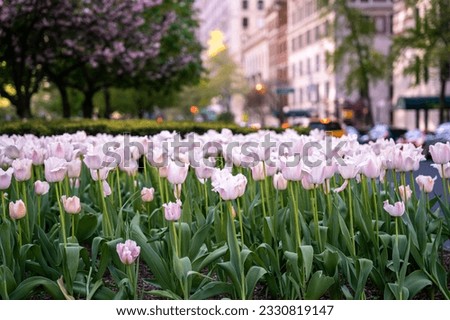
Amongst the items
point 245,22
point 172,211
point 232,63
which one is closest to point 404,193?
point 172,211

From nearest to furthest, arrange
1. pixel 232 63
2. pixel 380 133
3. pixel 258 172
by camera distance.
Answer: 1. pixel 258 172
2. pixel 380 133
3. pixel 232 63

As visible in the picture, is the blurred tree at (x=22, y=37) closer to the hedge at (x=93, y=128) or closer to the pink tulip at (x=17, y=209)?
the hedge at (x=93, y=128)

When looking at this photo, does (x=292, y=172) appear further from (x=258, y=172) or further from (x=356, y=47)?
(x=356, y=47)

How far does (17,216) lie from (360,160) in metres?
2.47

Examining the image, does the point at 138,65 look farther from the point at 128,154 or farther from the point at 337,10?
the point at 128,154

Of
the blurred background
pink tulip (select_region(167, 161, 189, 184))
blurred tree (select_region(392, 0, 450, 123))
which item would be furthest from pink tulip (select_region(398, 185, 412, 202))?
blurred tree (select_region(392, 0, 450, 123))

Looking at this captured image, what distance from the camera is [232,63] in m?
108

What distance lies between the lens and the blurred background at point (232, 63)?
32.8 metres

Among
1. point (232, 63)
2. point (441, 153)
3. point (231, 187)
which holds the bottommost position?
point (231, 187)

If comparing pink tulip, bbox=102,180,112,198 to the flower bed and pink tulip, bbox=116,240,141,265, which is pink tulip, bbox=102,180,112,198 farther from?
pink tulip, bbox=116,240,141,265

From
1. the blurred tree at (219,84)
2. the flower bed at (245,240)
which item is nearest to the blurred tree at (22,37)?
the flower bed at (245,240)

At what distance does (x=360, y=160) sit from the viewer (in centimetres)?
714
